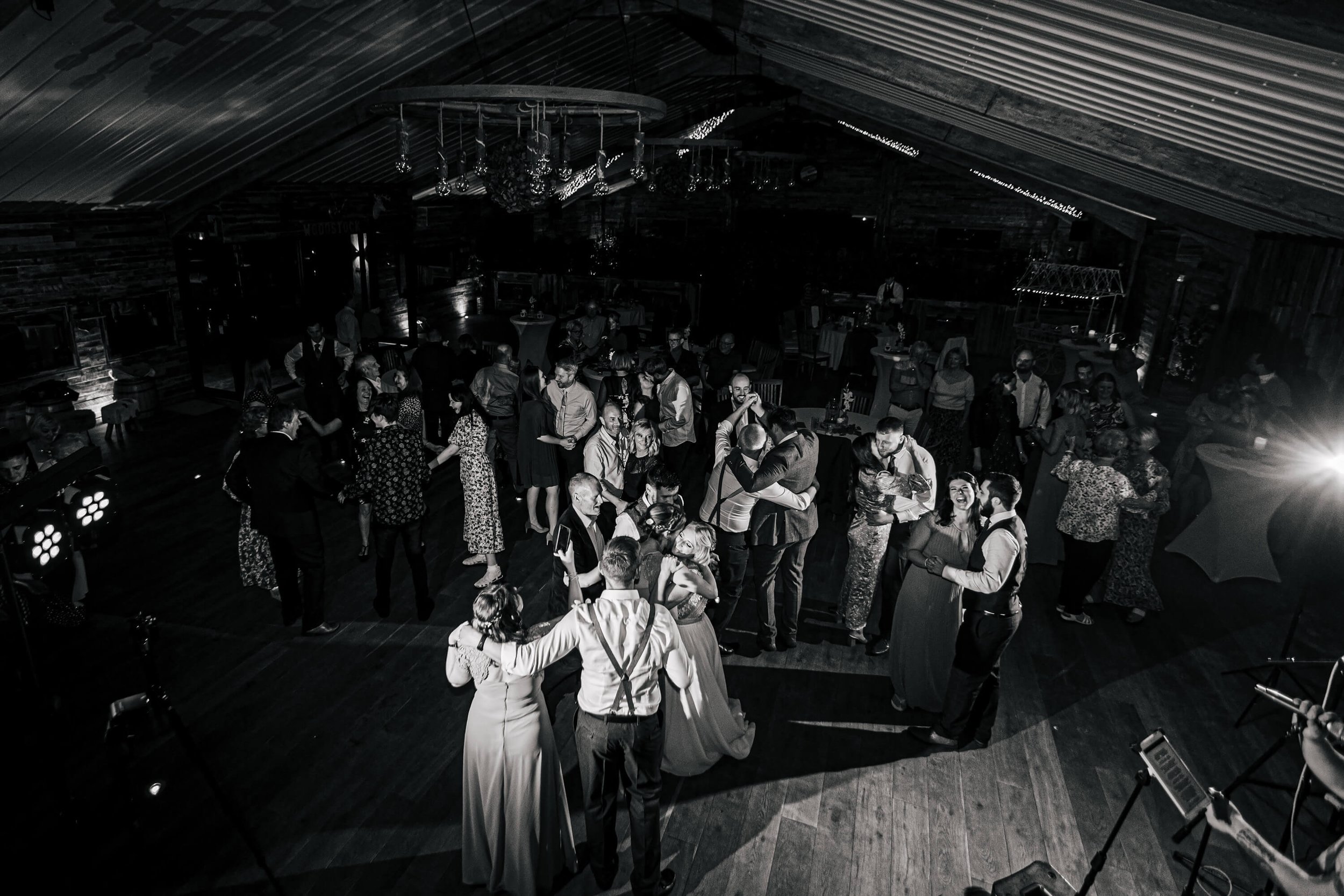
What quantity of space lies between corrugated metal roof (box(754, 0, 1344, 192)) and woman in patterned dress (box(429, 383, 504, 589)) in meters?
3.14

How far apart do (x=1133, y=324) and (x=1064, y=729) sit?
383 inches

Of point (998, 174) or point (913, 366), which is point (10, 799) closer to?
point (913, 366)

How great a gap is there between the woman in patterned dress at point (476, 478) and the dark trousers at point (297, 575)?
806 mm

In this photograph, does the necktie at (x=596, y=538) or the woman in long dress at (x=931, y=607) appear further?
the necktie at (x=596, y=538)

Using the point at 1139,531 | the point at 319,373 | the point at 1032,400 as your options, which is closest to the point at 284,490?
the point at 319,373

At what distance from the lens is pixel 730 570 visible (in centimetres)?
440

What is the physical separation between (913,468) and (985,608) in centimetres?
93

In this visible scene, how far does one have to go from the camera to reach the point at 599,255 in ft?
43.8

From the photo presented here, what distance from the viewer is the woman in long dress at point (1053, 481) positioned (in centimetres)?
535

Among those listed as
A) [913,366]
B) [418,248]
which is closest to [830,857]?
[913,366]

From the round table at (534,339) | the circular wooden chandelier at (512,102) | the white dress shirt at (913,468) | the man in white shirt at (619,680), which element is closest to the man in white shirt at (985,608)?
the white dress shirt at (913,468)

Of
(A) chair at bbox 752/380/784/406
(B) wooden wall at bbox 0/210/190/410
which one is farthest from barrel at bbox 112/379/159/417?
(A) chair at bbox 752/380/784/406

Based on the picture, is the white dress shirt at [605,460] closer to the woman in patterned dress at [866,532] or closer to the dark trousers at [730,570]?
the dark trousers at [730,570]

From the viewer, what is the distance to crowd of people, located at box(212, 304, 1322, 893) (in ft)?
9.02
